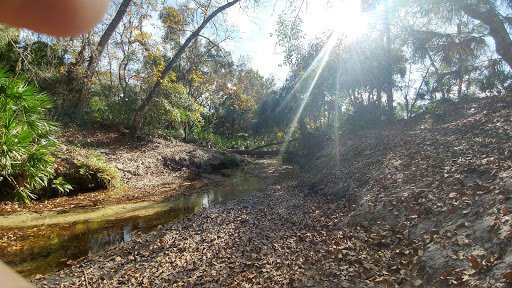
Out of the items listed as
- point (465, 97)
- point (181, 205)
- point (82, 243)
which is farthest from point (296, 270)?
point (465, 97)

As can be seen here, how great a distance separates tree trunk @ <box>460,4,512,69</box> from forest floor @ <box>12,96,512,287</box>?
303 centimetres

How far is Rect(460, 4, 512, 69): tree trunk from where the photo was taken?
7949 mm

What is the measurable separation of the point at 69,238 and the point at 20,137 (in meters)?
2.29

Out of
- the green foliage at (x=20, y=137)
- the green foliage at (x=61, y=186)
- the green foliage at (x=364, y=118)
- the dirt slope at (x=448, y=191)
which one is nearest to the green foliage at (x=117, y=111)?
the green foliage at (x=61, y=186)

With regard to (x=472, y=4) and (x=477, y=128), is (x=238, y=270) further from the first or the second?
(x=472, y=4)

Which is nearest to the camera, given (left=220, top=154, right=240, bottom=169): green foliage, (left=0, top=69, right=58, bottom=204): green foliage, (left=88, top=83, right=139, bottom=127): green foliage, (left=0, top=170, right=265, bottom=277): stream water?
(left=0, top=170, right=265, bottom=277): stream water

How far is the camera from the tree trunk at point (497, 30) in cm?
795

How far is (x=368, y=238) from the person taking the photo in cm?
371

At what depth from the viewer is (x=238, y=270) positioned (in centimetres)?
342

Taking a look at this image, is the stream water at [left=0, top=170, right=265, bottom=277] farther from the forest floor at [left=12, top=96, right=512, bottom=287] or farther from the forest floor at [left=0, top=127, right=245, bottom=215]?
the forest floor at [left=0, top=127, right=245, bottom=215]

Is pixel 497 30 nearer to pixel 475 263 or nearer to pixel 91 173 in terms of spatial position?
pixel 475 263

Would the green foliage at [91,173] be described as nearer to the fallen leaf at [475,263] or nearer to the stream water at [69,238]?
the stream water at [69,238]

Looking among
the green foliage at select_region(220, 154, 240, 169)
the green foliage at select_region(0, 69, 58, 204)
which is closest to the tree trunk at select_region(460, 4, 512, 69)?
the green foliage at select_region(0, 69, 58, 204)

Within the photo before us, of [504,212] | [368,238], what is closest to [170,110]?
[368,238]
